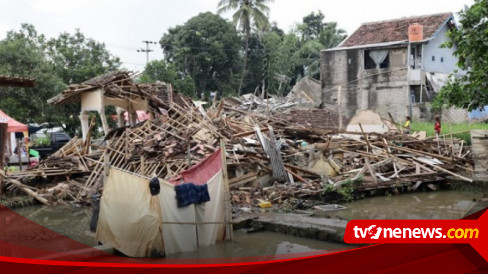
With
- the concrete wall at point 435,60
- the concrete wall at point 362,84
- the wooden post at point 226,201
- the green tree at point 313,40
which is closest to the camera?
the wooden post at point 226,201

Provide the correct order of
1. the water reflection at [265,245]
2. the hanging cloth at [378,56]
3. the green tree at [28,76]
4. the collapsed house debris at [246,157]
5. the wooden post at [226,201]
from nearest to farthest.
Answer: the water reflection at [265,245] → the wooden post at [226,201] → the green tree at [28,76] → the collapsed house debris at [246,157] → the hanging cloth at [378,56]

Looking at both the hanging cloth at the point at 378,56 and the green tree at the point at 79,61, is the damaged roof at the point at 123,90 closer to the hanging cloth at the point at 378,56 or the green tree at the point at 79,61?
the green tree at the point at 79,61

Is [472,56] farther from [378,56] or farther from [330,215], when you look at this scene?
[378,56]

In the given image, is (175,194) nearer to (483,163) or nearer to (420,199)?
(420,199)

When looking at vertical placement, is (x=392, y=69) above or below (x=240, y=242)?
above

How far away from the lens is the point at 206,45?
529cm

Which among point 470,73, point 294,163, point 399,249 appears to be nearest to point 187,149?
point 294,163

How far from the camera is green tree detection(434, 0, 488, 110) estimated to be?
570 centimetres

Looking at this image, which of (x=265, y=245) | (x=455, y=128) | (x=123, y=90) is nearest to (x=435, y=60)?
(x=455, y=128)

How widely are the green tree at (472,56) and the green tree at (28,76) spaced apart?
7.78 meters

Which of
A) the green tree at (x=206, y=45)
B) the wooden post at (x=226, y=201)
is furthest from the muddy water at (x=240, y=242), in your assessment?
the green tree at (x=206, y=45)

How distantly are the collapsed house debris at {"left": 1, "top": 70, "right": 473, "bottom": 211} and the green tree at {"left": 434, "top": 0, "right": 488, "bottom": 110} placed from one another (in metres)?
4.87

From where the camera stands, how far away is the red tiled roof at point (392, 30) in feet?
65.7

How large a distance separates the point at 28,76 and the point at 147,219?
7330 mm
